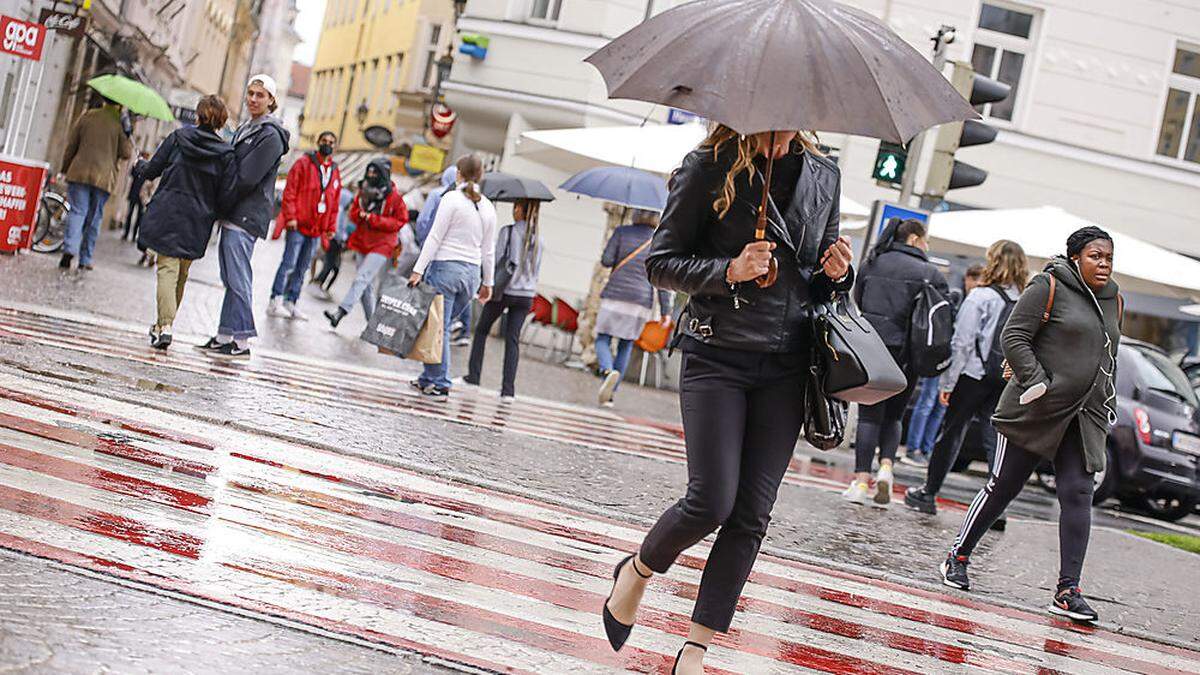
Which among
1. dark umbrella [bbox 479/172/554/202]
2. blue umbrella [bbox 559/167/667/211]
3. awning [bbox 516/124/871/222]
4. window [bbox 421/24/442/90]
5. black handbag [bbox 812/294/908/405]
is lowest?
black handbag [bbox 812/294/908/405]

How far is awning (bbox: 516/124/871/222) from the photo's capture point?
20.0 meters

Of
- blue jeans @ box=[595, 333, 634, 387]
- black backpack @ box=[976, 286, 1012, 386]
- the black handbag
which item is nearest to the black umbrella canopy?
the black handbag

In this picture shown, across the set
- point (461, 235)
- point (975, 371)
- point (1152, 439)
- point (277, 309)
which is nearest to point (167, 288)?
point (461, 235)

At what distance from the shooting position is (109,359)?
11.2 metres

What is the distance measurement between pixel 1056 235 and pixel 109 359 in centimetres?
1152

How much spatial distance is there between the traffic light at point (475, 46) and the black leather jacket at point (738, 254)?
75.3ft

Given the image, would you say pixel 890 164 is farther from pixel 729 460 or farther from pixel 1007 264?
pixel 729 460

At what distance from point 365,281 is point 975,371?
9.22 metres

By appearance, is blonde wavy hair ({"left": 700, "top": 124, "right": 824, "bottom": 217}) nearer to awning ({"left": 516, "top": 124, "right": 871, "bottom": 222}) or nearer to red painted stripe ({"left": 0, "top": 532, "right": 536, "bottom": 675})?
red painted stripe ({"left": 0, "top": 532, "right": 536, "bottom": 675})

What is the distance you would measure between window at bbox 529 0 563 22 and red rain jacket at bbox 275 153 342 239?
1014 cm

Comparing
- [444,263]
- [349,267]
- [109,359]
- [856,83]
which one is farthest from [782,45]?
[349,267]

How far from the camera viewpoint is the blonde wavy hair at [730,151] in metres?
5.18

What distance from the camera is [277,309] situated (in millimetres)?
19984

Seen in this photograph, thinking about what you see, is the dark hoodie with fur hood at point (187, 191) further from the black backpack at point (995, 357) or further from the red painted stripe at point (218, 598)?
the red painted stripe at point (218, 598)
